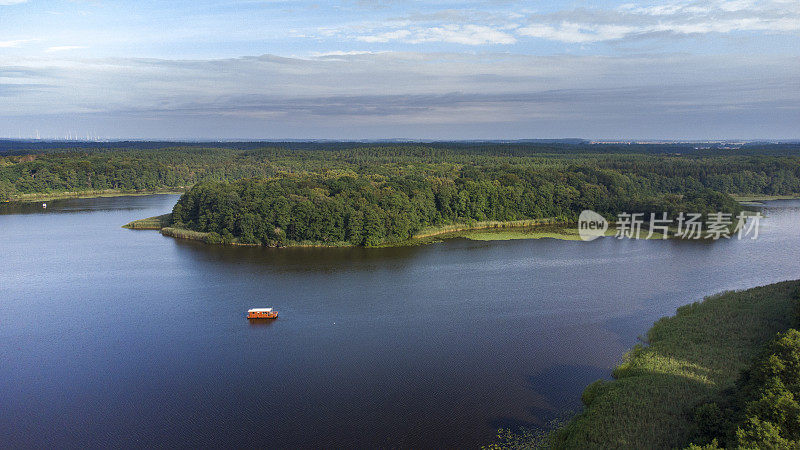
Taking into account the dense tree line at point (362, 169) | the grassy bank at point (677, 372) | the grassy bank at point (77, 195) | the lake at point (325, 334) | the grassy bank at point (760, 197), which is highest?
the dense tree line at point (362, 169)

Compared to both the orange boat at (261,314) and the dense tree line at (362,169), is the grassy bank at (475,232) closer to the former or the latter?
the dense tree line at (362,169)

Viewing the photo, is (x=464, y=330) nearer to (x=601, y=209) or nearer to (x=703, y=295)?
(x=703, y=295)

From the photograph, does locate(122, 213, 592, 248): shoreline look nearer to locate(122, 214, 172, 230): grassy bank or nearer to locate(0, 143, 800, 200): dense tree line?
locate(122, 214, 172, 230): grassy bank

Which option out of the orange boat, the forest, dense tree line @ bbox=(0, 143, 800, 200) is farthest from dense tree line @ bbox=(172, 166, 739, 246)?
the orange boat

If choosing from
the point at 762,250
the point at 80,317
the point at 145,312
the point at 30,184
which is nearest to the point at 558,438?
the point at 145,312

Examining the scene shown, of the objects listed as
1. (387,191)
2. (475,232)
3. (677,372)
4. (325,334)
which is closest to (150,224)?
(387,191)

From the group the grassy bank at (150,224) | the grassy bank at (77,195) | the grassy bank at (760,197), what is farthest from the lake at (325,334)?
the grassy bank at (77,195)
